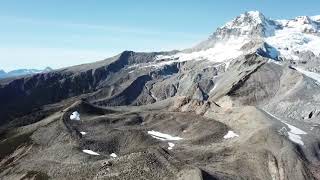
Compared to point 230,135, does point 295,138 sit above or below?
above

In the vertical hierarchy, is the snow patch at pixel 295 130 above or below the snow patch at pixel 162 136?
above

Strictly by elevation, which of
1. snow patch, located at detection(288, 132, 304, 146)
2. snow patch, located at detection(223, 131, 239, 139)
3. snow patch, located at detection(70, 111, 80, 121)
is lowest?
snow patch, located at detection(70, 111, 80, 121)

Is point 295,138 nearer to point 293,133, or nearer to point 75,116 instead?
point 293,133

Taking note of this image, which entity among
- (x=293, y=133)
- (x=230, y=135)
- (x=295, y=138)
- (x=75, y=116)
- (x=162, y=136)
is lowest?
(x=162, y=136)

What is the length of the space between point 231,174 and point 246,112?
5294 centimetres

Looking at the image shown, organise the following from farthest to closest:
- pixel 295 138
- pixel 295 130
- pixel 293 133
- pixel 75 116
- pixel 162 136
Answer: pixel 75 116 < pixel 162 136 < pixel 295 130 < pixel 293 133 < pixel 295 138

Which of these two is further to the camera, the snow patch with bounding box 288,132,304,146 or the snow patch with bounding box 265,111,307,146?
the snow patch with bounding box 265,111,307,146

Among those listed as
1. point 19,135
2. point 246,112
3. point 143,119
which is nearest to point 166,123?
point 143,119

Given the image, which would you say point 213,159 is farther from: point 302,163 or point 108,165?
point 108,165

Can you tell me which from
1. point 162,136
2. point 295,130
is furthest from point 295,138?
point 162,136

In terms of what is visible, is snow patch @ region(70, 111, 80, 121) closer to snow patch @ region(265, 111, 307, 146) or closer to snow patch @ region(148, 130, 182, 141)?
snow patch @ region(148, 130, 182, 141)

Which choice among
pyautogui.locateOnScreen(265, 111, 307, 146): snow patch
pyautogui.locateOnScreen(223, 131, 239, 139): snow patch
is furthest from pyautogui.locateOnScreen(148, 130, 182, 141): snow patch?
pyautogui.locateOnScreen(265, 111, 307, 146): snow patch

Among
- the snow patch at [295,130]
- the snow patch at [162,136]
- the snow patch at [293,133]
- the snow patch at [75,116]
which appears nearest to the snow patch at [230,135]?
the snow patch at [293,133]

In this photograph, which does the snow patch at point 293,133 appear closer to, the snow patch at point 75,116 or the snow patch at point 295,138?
the snow patch at point 295,138
